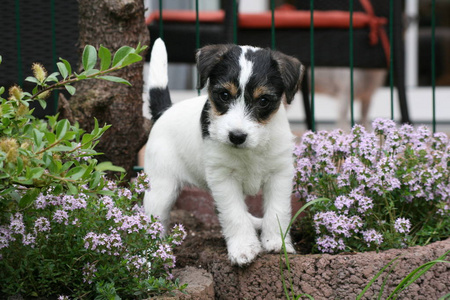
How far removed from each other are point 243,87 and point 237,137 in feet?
0.88

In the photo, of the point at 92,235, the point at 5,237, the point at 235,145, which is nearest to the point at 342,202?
the point at 235,145

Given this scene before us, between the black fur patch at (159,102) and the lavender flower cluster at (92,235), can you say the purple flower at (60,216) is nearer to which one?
the lavender flower cluster at (92,235)

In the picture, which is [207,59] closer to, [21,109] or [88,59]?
[88,59]

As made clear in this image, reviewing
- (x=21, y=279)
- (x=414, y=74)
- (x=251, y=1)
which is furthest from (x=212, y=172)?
(x=414, y=74)

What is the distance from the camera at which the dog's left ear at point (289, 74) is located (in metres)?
3.22

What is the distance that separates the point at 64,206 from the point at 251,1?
30.6 feet

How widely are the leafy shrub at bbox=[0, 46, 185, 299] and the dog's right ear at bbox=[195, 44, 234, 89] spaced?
648 mm

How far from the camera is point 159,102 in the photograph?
13.3ft

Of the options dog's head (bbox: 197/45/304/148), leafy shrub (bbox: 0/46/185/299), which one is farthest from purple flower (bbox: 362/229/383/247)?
leafy shrub (bbox: 0/46/185/299)

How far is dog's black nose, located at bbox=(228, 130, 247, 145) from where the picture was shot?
9.81 ft

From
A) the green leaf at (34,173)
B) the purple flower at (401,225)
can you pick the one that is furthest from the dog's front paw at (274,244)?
the green leaf at (34,173)

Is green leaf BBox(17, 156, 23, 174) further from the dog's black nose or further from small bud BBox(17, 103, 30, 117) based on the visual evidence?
the dog's black nose

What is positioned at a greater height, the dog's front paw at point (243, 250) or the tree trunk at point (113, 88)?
the tree trunk at point (113, 88)

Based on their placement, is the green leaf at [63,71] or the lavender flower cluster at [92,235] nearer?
the green leaf at [63,71]
